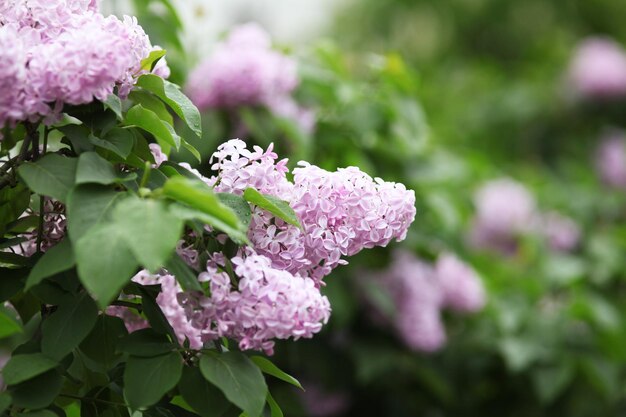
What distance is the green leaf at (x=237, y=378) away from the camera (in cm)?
113

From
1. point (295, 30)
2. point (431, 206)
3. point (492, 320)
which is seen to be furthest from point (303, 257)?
point (295, 30)

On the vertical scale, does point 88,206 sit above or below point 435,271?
above

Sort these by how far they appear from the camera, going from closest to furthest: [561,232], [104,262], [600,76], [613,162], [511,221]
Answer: [104,262]
[561,232]
[511,221]
[613,162]
[600,76]

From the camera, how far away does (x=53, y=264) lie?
1085 millimetres

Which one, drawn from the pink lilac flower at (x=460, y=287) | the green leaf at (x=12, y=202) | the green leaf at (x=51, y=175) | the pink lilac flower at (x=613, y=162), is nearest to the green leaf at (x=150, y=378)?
the green leaf at (x=51, y=175)

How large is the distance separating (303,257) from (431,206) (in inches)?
63.4

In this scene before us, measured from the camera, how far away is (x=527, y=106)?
5449mm

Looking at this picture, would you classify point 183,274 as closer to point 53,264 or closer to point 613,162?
Result: point 53,264

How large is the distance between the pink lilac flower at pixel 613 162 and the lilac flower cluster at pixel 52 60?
4.26 metres

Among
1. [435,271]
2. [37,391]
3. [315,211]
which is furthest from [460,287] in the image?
[37,391]

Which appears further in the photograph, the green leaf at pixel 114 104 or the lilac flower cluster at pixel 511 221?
the lilac flower cluster at pixel 511 221

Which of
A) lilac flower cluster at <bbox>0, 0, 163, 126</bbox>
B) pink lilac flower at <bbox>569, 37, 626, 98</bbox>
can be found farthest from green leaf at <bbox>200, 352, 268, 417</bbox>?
pink lilac flower at <bbox>569, 37, 626, 98</bbox>

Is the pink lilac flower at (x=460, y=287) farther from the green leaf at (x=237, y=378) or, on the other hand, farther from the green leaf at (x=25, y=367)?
the green leaf at (x=25, y=367)

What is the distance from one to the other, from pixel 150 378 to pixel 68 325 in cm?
15
